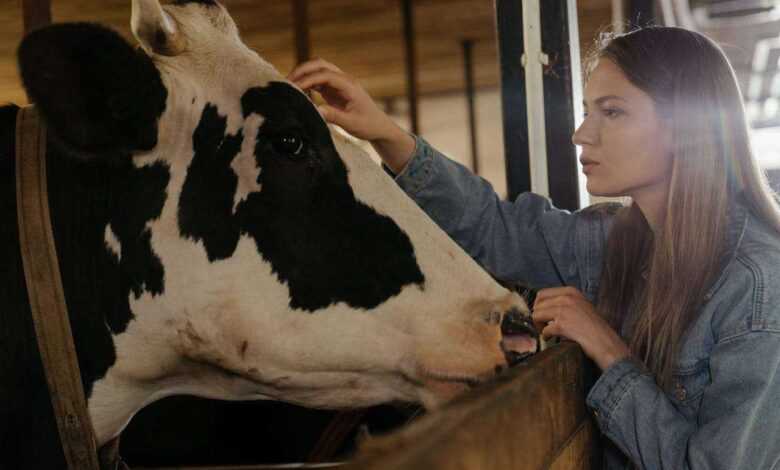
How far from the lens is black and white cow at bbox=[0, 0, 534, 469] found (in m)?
1.19

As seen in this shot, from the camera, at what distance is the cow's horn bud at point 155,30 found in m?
1.27

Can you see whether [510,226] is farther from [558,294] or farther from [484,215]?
[558,294]

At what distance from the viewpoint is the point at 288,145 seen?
1.22m

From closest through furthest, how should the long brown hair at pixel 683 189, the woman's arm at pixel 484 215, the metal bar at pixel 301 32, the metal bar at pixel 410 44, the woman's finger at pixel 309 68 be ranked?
the long brown hair at pixel 683 189, the woman's finger at pixel 309 68, the woman's arm at pixel 484 215, the metal bar at pixel 301 32, the metal bar at pixel 410 44

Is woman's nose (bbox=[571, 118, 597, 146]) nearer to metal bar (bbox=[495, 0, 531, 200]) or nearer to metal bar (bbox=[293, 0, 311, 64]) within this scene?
metal bar (bbox=[495, 0, 531, 200])

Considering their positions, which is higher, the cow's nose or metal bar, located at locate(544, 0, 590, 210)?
metal bar, located at locate(544, 0, 590, 210)

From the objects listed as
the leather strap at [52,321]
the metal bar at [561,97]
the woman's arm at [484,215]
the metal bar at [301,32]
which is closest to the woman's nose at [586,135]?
the woman's arm at [484,215]

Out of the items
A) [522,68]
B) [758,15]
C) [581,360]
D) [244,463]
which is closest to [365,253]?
[581,360]

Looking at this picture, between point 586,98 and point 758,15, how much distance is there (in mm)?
1581

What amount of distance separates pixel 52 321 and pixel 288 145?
398 mm

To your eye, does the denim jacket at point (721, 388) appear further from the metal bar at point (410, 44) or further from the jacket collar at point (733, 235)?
the metal bar at point (410, 44)

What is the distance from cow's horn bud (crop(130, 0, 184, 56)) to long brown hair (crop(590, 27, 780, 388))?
72 cm

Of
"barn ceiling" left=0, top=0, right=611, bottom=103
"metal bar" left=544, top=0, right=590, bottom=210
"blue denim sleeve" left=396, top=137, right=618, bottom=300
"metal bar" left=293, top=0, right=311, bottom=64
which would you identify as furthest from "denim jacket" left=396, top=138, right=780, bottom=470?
"barn ceiling" left=0, top=0, right=611, bottom=103

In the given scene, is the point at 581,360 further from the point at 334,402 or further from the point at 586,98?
the point at 586,98
